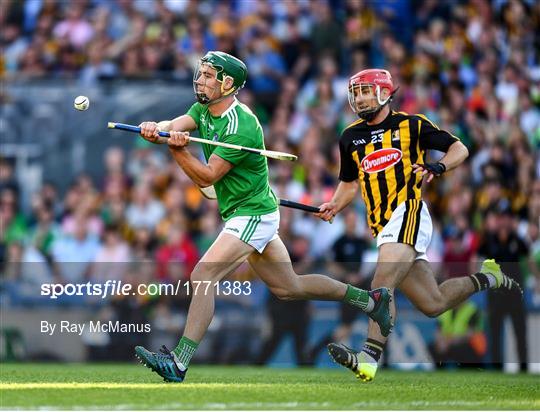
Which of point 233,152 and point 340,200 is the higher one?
point 233,152

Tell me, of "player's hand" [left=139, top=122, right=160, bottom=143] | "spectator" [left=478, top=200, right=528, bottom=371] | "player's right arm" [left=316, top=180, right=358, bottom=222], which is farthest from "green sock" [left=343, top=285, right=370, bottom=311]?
"spectator" [left=478, top=200, right=528, bottom=371]

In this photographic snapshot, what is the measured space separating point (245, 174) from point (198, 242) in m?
5.57

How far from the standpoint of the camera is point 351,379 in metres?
10.9

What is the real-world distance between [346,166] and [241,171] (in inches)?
43.5

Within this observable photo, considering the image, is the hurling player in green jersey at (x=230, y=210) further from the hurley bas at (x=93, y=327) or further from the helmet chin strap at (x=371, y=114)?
the hurley bas at (x=93, y=327)

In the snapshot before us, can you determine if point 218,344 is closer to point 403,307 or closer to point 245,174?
point 403,307

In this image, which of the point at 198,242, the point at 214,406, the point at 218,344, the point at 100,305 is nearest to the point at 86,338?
the point at 100,305

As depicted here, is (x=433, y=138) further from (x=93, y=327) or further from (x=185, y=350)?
(x=93, y=327)

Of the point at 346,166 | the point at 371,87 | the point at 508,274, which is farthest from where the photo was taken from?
the point at 508,274

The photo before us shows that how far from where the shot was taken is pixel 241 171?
403 inches

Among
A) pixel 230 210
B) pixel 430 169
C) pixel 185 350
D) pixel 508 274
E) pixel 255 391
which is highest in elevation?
pixel 430 169

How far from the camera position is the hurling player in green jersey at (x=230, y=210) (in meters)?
9.77

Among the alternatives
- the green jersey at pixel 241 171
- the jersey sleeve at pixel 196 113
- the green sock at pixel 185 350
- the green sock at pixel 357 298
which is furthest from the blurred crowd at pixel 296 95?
the green sock at pixel 185 350

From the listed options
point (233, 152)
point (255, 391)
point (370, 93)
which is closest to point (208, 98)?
point (233, 152)
